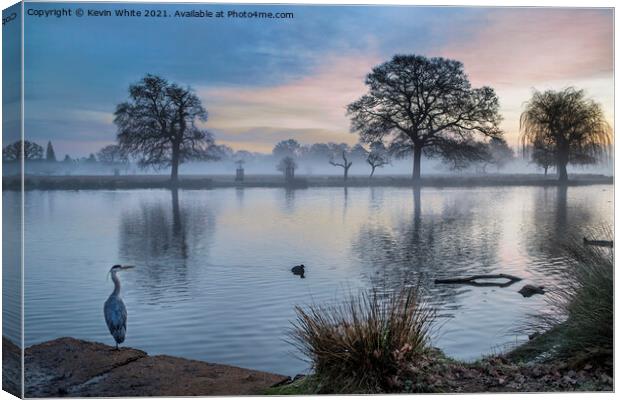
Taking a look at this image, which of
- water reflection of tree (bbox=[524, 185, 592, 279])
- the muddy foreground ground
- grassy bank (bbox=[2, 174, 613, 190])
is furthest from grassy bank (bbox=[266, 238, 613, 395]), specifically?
grassy bank (bbox=[2, 174, 613, 190])

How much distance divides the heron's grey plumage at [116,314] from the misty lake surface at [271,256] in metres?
0.09

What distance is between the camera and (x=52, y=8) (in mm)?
7848

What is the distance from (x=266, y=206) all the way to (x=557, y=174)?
3.54 meters

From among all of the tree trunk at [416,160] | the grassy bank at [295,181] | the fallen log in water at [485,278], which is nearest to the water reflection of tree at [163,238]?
the grassy bank at [295,181]

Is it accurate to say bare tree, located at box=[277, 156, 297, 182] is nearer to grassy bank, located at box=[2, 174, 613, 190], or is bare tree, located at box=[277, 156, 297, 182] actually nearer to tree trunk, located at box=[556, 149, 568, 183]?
grassy bank, located at box=[2, 174, 613, 190]

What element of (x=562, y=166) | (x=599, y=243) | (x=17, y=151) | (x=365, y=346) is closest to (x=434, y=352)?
(x=365, y=346)

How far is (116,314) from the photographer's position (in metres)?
8.17

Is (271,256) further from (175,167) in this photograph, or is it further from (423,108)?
(423,108)

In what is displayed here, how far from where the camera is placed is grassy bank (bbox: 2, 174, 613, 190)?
8.91 m

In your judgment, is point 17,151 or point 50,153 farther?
point 50,153

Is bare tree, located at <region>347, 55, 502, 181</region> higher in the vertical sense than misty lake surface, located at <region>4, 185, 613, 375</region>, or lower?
higher

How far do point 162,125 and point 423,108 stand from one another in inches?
117

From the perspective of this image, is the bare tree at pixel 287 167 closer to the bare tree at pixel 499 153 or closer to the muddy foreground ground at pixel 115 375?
the bare tree at pixel 499 153

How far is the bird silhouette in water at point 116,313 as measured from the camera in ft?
26.6
